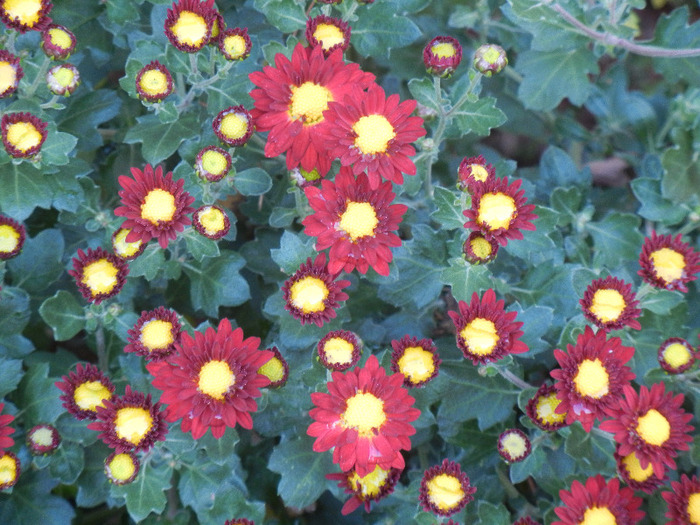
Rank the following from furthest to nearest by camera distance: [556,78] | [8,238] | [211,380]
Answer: [556,78] → [8,238] → [211,380]

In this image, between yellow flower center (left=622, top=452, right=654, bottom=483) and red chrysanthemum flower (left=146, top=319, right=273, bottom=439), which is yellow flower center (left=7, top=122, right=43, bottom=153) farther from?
yellow flower center (left=622, top=452, right=654, bottom=483)

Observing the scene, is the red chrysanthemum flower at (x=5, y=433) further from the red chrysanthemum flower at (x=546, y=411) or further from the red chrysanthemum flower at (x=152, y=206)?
the red chrysanthemum flower at (x=546, y=411)

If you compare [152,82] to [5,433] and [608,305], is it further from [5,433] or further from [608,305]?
[608,305]

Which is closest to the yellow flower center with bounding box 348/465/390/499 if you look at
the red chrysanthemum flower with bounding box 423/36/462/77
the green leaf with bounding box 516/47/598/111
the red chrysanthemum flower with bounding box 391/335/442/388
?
the red chrysanthemum flower with bounding box 391/335/442/388

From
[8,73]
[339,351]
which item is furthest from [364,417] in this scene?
[8,73]

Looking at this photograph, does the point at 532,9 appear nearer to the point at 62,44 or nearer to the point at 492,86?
the point at 492,86

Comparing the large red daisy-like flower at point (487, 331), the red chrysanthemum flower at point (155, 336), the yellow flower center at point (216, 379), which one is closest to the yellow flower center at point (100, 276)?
the red chrysanthemum flower at point (155, 336)
